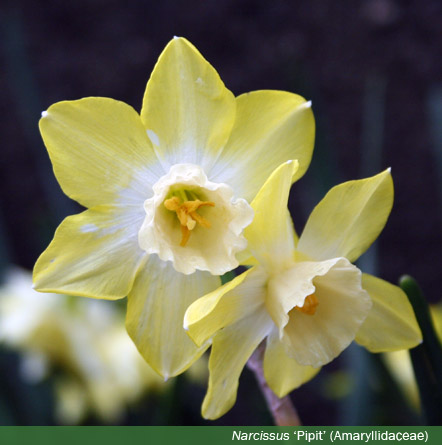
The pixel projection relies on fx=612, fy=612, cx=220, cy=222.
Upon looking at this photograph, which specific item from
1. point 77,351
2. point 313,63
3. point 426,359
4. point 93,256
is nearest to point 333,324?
point 426,359

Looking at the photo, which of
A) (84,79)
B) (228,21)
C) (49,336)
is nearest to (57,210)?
(49,336)

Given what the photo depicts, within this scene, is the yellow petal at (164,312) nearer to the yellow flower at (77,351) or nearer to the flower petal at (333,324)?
the flower petal at (333,324)

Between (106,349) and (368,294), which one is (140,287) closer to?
(368,294)

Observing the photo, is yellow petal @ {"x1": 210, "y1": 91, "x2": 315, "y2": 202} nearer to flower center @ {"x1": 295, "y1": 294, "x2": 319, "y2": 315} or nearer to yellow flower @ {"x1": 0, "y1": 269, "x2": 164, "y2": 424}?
flower center @ {"x1": 295, "y1": 294, "x2": 319, "y2": 315}

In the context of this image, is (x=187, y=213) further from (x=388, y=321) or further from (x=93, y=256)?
(x=388, y=321)

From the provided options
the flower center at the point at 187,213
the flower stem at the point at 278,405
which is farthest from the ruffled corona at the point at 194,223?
the flower stem at the point at 278,405
